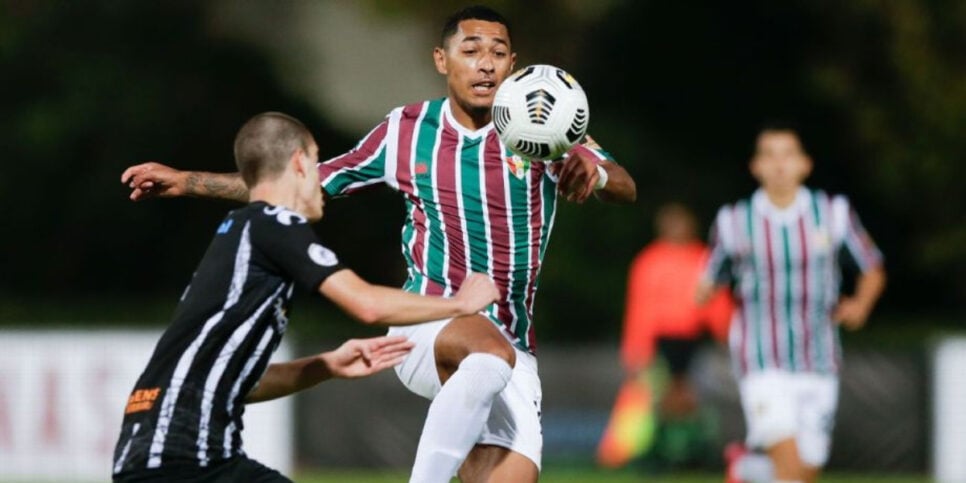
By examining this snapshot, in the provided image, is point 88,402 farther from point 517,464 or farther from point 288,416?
point 517,464

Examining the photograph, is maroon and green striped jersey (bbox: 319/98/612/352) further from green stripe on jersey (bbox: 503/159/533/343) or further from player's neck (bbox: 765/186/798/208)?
player's neck (bbox: 765/186/798/208)

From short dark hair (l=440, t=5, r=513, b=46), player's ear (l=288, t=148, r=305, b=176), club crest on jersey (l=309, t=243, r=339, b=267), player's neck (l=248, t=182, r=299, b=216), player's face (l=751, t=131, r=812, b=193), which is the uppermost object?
player's face (l=751, t=131, r=812, b=193)

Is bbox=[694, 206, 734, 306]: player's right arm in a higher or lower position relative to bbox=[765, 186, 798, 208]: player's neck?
lower

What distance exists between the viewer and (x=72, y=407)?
46.9 ft

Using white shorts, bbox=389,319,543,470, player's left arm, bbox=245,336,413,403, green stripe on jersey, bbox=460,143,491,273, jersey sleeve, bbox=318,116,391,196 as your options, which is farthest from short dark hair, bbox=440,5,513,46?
player's left arm, bbox=245,336,413,403

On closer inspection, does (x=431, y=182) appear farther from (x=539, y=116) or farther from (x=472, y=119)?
(x=539, y=116)

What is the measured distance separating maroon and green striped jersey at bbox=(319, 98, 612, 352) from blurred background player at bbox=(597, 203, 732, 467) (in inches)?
275

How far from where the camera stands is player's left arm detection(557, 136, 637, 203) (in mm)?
Result: 7102

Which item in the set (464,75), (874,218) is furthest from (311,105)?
(464,75)

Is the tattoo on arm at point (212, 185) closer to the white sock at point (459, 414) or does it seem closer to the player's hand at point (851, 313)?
the white sock at point (459, 414)

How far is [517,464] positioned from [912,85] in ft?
46.7

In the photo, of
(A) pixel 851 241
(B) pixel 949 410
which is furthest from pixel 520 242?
(B) pixel 949 410

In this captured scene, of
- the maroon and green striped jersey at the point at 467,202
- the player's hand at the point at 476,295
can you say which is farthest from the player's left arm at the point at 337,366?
the maroon and green striped jersey at the point at 467,202

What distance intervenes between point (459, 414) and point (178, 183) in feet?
4.88
